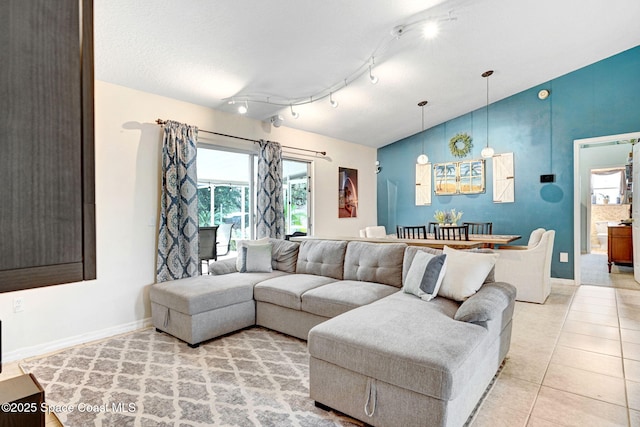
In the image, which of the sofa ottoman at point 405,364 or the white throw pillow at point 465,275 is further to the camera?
the white throw pillow at point 465,275

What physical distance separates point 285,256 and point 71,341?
2.25 meters

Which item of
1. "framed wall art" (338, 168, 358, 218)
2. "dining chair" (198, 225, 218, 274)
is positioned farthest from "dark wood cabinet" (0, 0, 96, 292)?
"framed wall art" (338, 168, 358, 218)

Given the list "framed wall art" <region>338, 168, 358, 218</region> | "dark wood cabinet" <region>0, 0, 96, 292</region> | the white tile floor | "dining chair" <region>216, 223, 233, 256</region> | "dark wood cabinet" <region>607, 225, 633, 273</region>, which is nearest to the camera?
"dark wood cabinet" <region>0, 0, 96, 292</region>

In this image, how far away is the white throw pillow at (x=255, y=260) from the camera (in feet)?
12.7

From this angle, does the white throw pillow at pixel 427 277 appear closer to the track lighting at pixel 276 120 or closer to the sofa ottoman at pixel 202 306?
the sofa ottoman at pixel 202 306

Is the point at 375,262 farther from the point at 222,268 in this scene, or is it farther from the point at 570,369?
the point at 222,268

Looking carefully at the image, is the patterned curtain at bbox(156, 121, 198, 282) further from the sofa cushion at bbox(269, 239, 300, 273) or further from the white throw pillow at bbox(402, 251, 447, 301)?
the white throw pillow at bbox(402, 251, 447, 301)

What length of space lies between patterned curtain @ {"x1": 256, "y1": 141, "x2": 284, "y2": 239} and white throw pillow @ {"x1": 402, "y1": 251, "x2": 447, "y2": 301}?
248 cm

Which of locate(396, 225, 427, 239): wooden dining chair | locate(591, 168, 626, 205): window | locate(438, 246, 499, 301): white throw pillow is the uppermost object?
locate(591, 168, 626, 205): window

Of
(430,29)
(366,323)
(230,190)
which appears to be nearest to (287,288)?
(366,323)

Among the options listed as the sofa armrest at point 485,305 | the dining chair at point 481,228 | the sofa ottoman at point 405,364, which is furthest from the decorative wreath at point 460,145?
the sofa ottoman at point 405,364

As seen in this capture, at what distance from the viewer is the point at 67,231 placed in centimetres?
56

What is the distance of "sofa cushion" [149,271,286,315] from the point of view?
2.97 m

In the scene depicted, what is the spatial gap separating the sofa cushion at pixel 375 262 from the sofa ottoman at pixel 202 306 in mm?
1002
